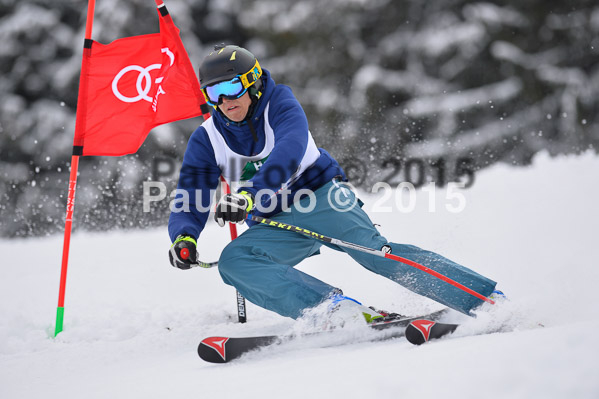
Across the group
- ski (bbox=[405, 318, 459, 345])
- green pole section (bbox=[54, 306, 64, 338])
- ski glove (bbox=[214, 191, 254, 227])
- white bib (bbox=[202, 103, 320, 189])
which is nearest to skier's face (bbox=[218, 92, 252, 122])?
white bib (bbox=[202, 103, 320, 189])

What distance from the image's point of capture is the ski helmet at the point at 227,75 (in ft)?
10.2

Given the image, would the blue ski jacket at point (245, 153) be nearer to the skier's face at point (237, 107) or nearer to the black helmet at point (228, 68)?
the skier's face at point (237, 107)

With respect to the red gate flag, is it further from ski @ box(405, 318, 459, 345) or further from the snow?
ski @ box(405, 318, 459, 345)

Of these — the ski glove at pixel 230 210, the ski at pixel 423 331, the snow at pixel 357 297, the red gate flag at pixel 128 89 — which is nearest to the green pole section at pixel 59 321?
the snow at pixel 357 297

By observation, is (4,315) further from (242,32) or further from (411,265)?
(242,32)

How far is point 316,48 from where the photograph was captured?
10820 mm

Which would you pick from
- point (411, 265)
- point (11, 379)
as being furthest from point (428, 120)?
point (11, 379)

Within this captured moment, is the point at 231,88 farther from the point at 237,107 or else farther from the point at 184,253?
the point at 184,253

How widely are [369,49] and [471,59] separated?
6.61 feet

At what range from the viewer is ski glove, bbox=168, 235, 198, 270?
9.78ft

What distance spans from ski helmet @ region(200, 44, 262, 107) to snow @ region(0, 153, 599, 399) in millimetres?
1494

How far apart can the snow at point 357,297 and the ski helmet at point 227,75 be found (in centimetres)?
149

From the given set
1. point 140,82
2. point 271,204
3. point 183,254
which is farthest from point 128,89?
point 183,254

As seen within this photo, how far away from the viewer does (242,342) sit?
258 centimetres
